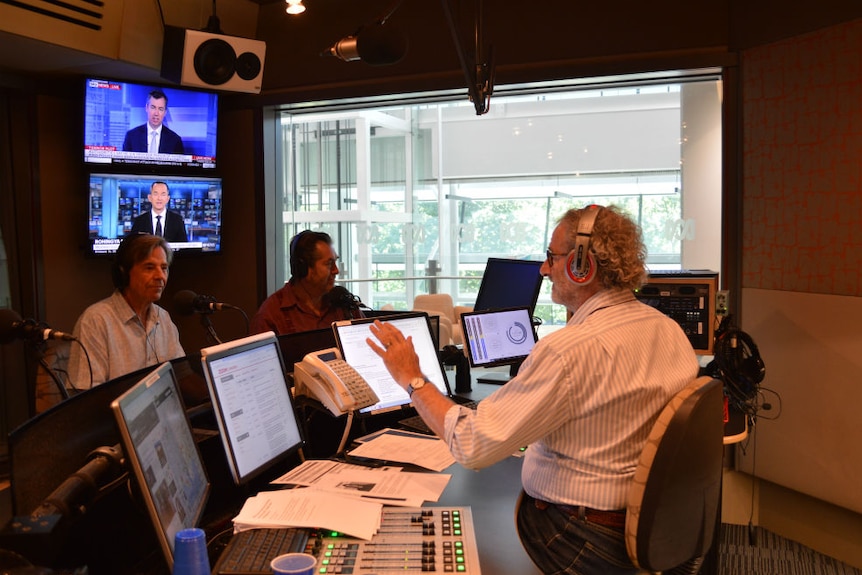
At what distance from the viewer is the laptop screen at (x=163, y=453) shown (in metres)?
1.23

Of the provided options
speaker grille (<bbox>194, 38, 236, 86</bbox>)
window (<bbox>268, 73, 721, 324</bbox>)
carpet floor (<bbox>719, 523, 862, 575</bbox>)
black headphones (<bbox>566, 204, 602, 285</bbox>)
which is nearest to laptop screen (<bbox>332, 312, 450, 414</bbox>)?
black headphones (<bbox>566, 204, 602, 285</bbox>)

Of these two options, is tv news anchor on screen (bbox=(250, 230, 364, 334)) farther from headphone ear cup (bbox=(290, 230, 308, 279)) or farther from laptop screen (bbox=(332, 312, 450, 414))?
laptop screen (bbox=(332, 312, 450, 414))

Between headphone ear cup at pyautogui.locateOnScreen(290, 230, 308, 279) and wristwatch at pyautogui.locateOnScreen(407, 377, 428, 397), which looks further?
headphone ear cup at pyautogui.locateOnScreen(290, 230, 308, 279)

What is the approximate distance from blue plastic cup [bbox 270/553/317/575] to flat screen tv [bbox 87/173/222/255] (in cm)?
378

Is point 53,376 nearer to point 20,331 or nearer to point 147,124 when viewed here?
point 20,331

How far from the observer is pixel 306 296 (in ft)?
11.3

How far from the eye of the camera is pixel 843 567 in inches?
134

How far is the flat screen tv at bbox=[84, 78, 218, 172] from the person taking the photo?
446 cm

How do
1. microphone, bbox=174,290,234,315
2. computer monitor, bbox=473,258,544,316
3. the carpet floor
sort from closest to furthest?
microphone, bbox=174,290,234,315 < the carpet floor < computer monitor, bbox=473,258,544,316

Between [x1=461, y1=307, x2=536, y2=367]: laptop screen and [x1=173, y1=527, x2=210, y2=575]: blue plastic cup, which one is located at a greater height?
[x1=461, y1=307, x2=536, y2=367]: laptop screen

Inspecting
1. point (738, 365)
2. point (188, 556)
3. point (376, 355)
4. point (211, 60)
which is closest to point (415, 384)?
point (376, 355)

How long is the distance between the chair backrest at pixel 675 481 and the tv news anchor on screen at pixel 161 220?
3.89 m

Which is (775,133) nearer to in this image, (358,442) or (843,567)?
(843,567)

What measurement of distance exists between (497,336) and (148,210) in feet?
8.72
